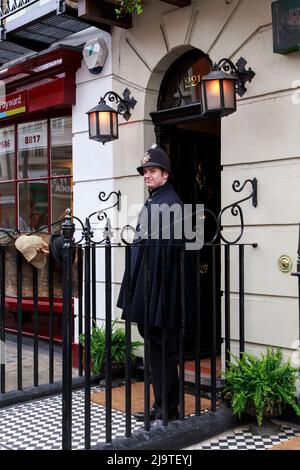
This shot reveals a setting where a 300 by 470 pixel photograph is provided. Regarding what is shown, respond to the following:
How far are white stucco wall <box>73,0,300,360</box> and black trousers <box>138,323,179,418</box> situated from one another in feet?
2.85

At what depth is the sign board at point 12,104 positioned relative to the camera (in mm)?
7457

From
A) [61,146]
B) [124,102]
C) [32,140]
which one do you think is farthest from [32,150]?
[124,102]

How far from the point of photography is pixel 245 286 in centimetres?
493

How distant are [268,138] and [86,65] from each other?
2.76 metres

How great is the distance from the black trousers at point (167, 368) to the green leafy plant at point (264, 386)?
0.47 m

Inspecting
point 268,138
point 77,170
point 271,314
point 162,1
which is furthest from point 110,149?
point 271,314

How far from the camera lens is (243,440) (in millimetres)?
4289

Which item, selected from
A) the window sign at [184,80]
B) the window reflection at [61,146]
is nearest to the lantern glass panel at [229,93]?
the window sign at [184,80]

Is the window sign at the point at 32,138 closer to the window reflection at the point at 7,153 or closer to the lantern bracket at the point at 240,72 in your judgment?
the window reflection at the point at 7,153

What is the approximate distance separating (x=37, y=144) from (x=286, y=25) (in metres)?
4.44

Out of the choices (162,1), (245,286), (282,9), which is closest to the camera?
(282,9)

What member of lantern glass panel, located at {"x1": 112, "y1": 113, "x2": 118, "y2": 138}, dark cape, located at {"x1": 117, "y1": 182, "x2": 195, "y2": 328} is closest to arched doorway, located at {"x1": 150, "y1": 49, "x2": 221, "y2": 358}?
lantern glass panel, located at {"x1": 112, "y1": 113, "x2": 118, "y2": 138}

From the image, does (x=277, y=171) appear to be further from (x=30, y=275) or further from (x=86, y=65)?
(x=30, y=275)

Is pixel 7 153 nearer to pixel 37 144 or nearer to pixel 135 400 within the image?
pixel 37 144
